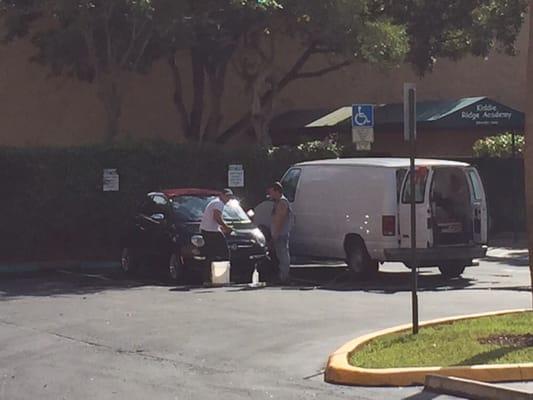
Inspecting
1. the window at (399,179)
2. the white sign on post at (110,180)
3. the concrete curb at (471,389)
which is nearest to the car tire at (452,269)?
the window at (399,179)

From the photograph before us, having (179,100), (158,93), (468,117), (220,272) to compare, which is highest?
(158,93)

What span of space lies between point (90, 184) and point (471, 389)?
15.0 metres

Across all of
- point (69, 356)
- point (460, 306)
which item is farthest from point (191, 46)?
point (69, 356)

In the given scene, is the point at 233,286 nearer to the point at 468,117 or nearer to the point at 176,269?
the point at 176,269

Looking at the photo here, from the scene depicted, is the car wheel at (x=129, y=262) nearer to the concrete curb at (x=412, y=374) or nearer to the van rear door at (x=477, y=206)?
the van rear door at (x=477, y=206)

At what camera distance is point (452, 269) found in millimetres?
18734

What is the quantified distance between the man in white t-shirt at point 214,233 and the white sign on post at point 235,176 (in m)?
6.14

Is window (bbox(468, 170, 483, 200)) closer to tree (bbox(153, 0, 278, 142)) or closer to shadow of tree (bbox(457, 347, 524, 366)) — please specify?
tree (bbox(153, 0, 278, 142))

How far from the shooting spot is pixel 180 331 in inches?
473

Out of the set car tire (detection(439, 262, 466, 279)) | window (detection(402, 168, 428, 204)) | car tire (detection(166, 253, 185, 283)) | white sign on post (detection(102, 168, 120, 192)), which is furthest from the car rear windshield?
→ white sign on post (detection(102, 168, 120, 192))

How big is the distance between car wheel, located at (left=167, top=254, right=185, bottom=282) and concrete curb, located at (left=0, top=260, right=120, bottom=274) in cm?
366

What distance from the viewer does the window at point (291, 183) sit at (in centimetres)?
1969

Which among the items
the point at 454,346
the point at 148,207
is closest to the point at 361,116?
the point at 148,207

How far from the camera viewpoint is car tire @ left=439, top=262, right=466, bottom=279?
18.6 m
